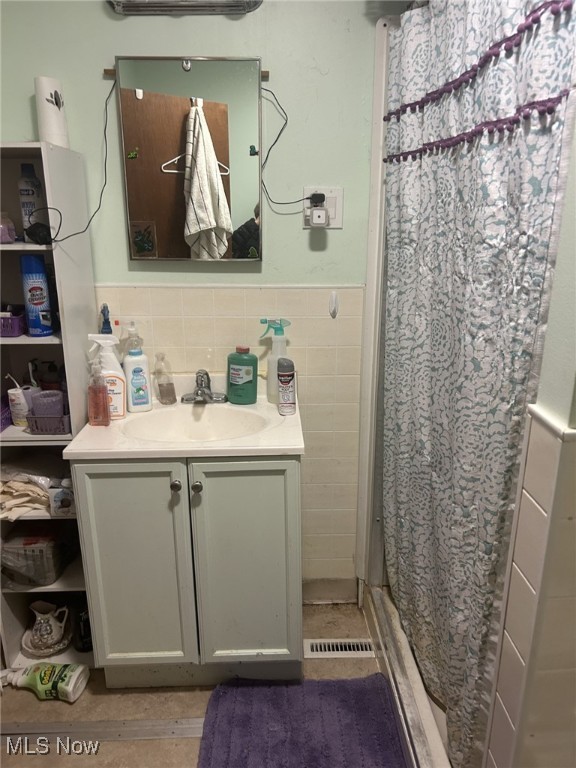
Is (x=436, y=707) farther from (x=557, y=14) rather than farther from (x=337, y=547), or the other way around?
(x=557, y=14)

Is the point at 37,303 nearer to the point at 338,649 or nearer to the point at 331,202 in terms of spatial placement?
the point at 331,202

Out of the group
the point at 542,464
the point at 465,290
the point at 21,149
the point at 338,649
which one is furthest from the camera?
the point at 338,649

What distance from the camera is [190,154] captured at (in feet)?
5.37

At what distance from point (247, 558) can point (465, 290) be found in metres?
0.98

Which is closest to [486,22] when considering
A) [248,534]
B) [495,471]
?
[495,471]

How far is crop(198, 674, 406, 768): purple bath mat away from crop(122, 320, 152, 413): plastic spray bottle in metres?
0.97

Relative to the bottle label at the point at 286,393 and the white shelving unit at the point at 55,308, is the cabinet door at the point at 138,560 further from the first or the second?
the bottle label at the point at 286,393

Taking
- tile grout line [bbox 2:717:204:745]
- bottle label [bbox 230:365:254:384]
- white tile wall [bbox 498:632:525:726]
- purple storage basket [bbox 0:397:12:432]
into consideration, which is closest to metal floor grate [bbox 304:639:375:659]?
tile grout line [bbox 2:717:204:745]

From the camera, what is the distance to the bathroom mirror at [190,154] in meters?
1.59

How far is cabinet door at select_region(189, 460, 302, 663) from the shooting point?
1471mm

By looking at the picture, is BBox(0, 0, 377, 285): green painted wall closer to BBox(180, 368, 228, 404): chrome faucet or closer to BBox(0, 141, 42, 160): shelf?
BBox(0, 141, 42, 160): shelf

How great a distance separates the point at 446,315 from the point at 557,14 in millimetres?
631

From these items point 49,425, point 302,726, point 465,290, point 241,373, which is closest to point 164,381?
point 241,373

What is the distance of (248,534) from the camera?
152 centimetres
